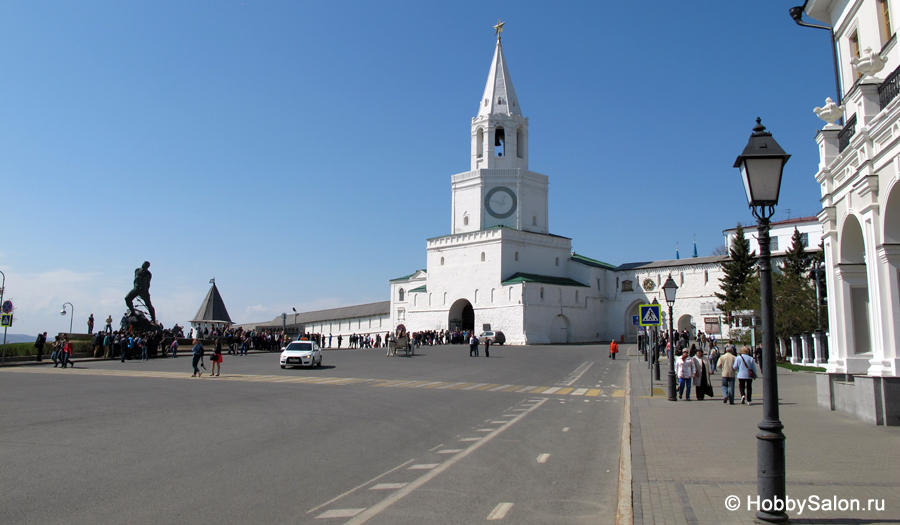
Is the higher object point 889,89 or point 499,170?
point 499,170

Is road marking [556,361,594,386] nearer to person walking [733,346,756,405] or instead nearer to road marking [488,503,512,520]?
person walking [733,346,756,405]

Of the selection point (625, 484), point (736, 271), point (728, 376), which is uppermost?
point (736, 271)

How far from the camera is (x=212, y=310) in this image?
64.2 metres

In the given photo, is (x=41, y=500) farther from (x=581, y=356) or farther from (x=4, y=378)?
(x=581, y=356)

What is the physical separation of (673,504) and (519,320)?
54292mm

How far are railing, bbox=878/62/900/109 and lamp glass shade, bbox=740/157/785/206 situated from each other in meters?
7.61

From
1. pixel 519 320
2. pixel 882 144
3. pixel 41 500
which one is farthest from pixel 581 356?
pixel 41 500

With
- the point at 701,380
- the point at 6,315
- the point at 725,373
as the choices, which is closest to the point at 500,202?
the point at 6,315

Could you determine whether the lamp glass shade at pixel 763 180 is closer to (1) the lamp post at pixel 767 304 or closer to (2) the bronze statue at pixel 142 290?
(1) the lamp post at pixel 767 304

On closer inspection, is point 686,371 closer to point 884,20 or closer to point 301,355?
point 884,20

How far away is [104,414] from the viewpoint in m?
13.3

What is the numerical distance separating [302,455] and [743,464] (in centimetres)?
615

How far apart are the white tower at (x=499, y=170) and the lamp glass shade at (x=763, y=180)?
6030 centimetres

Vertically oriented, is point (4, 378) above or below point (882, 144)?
below
